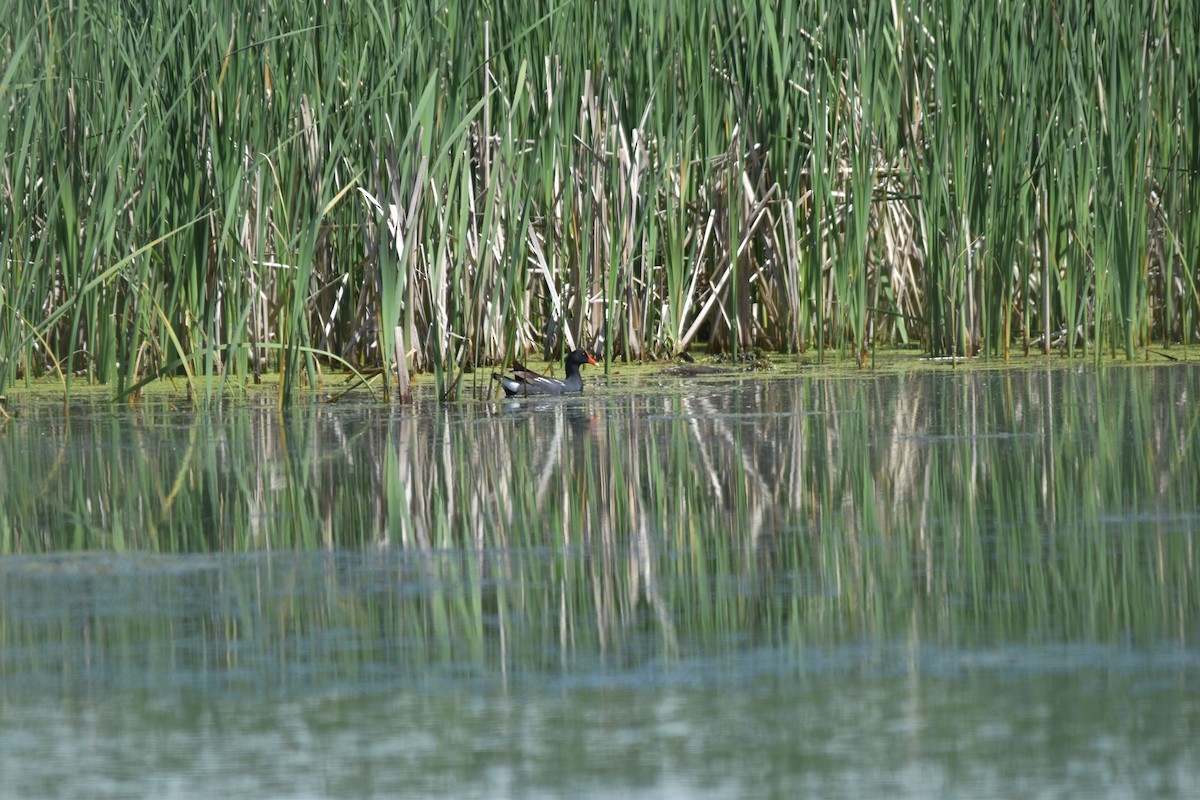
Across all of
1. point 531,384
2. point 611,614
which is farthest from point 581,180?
point 611,614

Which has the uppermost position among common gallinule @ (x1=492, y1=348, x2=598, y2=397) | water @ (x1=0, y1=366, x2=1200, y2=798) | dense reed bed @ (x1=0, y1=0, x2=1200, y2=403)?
dense reed bed @ (x1=0, y1=0, x2=1200, y2=403)

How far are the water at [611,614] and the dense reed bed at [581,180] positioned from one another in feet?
4.46

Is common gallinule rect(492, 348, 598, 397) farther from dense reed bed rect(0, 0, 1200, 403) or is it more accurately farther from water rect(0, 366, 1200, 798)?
water rect(0, 366, 1200, 798)

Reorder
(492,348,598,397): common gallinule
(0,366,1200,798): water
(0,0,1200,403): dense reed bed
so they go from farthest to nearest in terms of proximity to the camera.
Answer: (492,348,598,397): common gallinule
(0,0,1200,403): dense reed bed
(0,366,1200,798): water

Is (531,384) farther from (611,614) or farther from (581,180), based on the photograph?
(611,614)

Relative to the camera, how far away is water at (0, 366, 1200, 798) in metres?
2.38

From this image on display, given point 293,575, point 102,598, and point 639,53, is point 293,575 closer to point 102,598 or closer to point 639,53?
point 102,598

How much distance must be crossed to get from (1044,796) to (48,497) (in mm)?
3307

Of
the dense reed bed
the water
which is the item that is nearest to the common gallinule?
the dense reed bed

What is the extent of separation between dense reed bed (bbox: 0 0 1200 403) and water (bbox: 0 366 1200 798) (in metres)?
1.36

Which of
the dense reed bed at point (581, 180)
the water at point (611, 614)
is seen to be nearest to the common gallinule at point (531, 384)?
the dense reed bed at point (581, 180)

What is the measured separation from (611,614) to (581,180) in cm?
529

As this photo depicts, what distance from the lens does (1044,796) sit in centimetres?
218

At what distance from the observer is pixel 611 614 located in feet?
10.6
